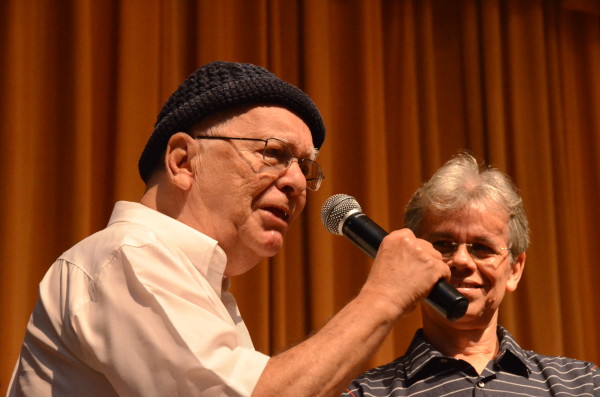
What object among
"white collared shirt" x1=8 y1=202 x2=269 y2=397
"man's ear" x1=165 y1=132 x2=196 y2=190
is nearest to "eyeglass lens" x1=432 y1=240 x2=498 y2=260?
"man's ear" x1=165 y1=132 x2=196 y2=190

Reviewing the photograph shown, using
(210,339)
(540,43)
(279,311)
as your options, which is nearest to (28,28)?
(279,311)

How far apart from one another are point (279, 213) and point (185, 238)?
0.25 meters

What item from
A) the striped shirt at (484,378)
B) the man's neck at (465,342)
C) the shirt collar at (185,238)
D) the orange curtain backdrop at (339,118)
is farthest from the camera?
the orange curtain backdrop at (339,118)

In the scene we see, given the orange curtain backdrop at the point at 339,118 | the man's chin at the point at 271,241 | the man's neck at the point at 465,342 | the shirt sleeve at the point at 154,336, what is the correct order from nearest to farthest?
the shirt sleeve at the point at 154,336 → the man's chin at the point at 271,241 → the man's neck at the point at 465,342 → the orange curtain backdrop at the point at 339,118

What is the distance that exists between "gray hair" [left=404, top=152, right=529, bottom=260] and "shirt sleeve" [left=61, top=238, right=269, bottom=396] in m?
1.07

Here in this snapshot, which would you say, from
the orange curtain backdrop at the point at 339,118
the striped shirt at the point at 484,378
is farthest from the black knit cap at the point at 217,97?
the orange curtain backdrop at the point at 339,118

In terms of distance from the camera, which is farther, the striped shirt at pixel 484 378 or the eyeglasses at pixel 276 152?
the striped shirt at pixel 484 378

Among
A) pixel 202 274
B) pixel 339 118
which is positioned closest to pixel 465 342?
pixel 202 274

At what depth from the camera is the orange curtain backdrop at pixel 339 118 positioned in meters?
Result: 2.57

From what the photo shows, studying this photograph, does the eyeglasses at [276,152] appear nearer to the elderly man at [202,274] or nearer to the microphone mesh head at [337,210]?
the elderly man at [202,274]

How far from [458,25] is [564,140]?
70 centimetres

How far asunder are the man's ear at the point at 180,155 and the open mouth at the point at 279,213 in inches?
6.5

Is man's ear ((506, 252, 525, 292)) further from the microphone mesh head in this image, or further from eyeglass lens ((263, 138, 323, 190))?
eyeglass lens ((263, 138, 323, 190))

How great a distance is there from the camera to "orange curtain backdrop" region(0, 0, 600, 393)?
2.57 m
